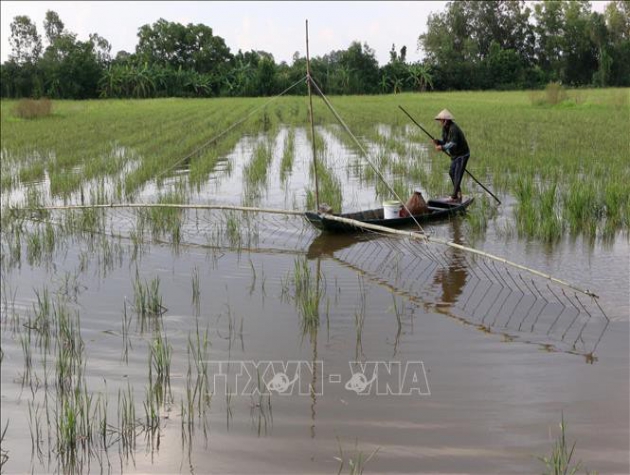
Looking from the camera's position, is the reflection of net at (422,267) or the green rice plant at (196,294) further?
the green rice plant at (196,294)

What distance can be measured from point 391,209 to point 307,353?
3.28m

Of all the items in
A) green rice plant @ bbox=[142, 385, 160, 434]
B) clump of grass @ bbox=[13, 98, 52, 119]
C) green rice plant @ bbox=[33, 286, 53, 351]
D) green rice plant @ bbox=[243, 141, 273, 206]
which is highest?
clump of grass @ bbox=[13, 98, 52, 119]

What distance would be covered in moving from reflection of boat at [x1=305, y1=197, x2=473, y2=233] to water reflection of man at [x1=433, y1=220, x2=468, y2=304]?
1.60 ft

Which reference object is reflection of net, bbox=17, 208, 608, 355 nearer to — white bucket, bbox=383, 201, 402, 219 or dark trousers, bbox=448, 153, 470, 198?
white bucket, bbox=383, 201, 402, 219

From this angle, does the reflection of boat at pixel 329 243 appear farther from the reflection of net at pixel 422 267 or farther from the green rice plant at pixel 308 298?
the green rice plant at pixel 308 298

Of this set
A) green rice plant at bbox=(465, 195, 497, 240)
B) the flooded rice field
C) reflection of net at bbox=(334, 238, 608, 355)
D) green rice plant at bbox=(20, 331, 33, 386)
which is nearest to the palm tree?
green rice plant at bbox=(465, 195, 497, 240)

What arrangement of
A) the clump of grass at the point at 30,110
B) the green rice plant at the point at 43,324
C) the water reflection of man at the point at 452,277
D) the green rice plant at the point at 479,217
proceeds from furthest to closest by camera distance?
the clump of grass at the point at 30,110
the green rice plant at the point at 479,217
the water reflection of man at the point at 452,277
the green rice plant at the point at 43,324

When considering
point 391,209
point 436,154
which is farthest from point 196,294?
point 436,154

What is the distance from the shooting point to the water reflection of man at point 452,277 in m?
5.06

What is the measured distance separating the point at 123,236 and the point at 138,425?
4323 mm

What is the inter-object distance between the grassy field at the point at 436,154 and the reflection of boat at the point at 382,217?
29 cm

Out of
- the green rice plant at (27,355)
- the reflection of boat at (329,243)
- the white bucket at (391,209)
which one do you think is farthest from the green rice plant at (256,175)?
the green rice plant at (27,355)

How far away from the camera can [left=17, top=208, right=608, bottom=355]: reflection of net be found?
4.40 meters

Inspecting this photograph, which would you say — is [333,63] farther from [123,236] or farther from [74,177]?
[123,236]
